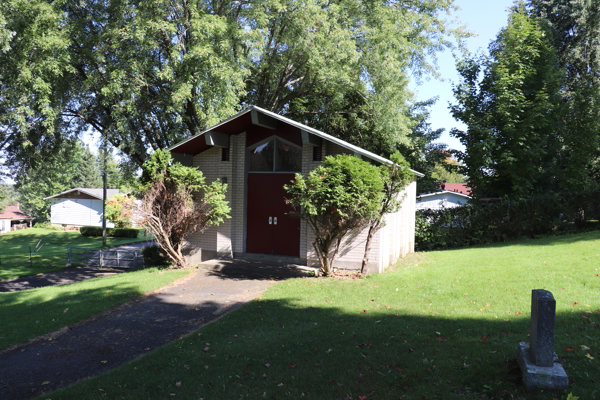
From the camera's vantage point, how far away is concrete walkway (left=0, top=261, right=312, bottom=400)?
19.2 ft

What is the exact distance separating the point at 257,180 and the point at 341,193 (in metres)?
4.54

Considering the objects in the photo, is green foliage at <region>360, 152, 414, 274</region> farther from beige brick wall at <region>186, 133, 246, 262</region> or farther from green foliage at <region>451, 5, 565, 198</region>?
green foliage at <region>451, 5, 565, 198</region>

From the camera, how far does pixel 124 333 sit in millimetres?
7512

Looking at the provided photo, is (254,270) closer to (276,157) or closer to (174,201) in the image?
(174,201)

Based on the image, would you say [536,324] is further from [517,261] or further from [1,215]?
[1,215]

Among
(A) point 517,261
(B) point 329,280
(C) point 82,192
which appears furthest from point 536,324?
(C) point 82,192

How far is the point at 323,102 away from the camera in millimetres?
21938

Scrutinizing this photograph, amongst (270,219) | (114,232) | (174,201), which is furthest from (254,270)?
(114,232)

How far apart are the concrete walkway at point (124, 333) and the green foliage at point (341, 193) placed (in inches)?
86.7

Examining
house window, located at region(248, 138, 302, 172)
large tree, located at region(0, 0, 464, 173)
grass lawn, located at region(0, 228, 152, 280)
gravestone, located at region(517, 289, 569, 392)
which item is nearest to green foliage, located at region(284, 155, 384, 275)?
house window, located at region(248, 138, 302, 172)

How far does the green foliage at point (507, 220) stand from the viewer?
17547mm

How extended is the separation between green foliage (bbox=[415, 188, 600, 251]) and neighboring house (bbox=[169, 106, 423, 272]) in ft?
17.0

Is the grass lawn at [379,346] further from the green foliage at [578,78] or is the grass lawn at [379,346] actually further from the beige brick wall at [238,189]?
the green foliage at [578,78]

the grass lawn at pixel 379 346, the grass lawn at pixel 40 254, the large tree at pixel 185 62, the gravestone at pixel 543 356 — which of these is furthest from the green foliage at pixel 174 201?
the grass lawn at pixel 40 254
